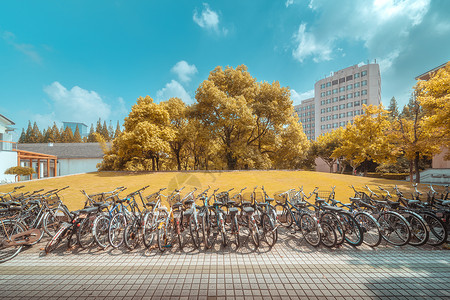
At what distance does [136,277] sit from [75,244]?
2440 millimetres

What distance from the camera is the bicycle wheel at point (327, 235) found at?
4340mm

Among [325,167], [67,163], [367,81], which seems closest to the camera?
[67,163]

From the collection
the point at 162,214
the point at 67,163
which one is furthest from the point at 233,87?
the point at 67,163

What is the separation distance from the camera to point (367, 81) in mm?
56406

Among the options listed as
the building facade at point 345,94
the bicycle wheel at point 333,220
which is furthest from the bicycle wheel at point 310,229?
the building facade at point 345,94

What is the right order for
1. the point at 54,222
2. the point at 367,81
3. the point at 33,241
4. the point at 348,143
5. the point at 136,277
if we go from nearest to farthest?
the point at 136,277 < the point at 33,241 < the point at 54,222 < the point at 348,143 < the point at 367,81

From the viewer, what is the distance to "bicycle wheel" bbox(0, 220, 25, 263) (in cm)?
403

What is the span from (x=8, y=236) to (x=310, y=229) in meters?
6.78

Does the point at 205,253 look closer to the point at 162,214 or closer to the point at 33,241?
the point at 162,214

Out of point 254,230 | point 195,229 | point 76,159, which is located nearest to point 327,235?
point 254,230

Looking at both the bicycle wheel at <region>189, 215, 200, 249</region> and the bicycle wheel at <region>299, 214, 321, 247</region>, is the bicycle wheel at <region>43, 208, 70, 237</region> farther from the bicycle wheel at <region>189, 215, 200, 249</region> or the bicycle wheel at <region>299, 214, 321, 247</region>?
the bicycle wheel at <region>299, 214, 321, 247</region>

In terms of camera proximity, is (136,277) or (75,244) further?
(75,244)

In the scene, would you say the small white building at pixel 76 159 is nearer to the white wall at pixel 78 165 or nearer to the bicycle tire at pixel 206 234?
the white wall at pixel 78 165

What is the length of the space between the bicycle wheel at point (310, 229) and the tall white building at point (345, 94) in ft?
211
